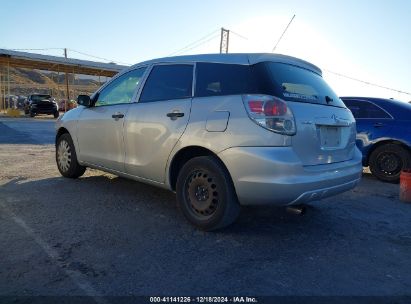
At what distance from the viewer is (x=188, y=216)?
4090mm

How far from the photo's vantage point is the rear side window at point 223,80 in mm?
3770

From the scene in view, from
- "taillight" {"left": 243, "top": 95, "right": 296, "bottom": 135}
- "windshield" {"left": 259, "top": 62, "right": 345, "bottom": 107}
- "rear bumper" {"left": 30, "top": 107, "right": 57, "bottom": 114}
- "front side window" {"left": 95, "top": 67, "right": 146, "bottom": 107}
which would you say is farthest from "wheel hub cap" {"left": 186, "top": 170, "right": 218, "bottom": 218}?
"rear bumper" {"left": 30, "top": 107, "right": 57, "bottom": 114}

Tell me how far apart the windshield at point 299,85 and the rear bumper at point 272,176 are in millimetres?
612

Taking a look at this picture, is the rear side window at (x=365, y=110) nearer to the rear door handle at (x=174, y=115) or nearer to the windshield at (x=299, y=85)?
the windshield at (x=299, y=85)

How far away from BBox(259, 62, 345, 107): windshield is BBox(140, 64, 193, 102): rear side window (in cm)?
93

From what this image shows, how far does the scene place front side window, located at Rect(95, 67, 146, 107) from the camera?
16.5 ft

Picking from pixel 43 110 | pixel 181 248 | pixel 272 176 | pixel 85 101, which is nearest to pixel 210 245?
pixel 181 248

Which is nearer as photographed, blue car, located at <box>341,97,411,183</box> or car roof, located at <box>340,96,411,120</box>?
blue car, located at <box>341,97,411,183</box>

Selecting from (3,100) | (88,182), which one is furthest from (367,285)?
(3,100)

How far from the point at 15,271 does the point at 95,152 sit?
261 cm

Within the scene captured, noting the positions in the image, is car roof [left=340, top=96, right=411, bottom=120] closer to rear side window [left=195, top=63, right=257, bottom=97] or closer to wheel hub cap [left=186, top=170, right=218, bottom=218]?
rear side window [left=195, top=63, right=257, bottom=97]

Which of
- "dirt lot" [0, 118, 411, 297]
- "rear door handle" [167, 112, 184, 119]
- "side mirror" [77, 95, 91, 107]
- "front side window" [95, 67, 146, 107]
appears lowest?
"dirt lot" [0, 118, 411, 297]

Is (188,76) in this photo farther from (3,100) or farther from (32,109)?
(3,100)

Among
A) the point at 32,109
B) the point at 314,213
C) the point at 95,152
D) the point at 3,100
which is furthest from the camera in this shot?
the point at 3,100
